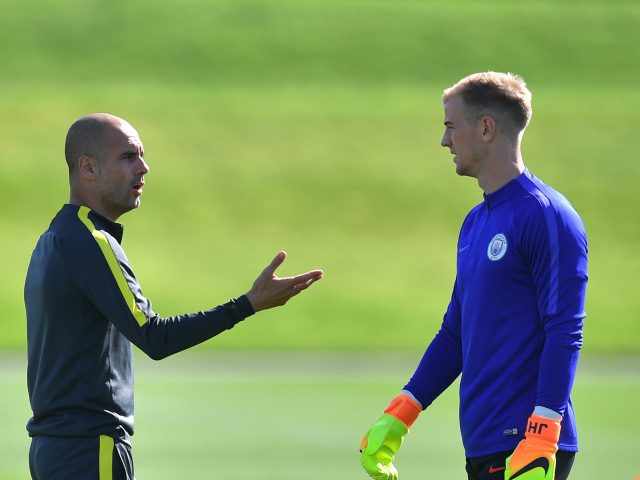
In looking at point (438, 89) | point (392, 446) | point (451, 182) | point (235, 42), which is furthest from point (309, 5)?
point (392, 446)

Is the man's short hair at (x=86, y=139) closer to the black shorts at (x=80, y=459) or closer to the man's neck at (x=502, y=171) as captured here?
the black shorts at (x=80, y=459)

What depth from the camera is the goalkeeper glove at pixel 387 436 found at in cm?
627

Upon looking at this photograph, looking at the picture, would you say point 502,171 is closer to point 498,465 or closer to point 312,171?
point 498,465

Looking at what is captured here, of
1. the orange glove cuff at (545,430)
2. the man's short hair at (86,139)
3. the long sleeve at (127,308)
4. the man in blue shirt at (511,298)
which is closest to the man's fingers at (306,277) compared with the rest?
the long sleeve at (127,308)

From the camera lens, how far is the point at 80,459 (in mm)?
5727

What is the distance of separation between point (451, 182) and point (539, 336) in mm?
27880

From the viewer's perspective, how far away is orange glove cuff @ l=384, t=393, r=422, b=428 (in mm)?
6305

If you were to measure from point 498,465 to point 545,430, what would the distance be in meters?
0.38

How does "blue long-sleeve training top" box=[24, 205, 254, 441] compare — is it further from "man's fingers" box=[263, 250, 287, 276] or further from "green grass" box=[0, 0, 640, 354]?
"green grass" box=[0, 0, 640, 354]

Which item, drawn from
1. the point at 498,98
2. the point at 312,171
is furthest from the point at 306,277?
the point at 312,171

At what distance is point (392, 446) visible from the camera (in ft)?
20.7

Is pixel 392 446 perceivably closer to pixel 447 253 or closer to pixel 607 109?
pixel 447 253

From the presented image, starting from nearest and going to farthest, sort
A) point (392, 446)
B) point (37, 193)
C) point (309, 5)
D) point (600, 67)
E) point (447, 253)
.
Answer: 1. point (392, 446)
2. point (447, 253)
3. point (37, 193)
4. point (600, 67)
5. point (309, 5)

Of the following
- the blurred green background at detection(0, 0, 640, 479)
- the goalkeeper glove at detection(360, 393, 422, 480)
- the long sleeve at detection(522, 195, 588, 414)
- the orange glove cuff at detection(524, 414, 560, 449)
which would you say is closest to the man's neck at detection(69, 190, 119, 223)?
the goalkeeper glove at detection(360, 393, 422, 480)
